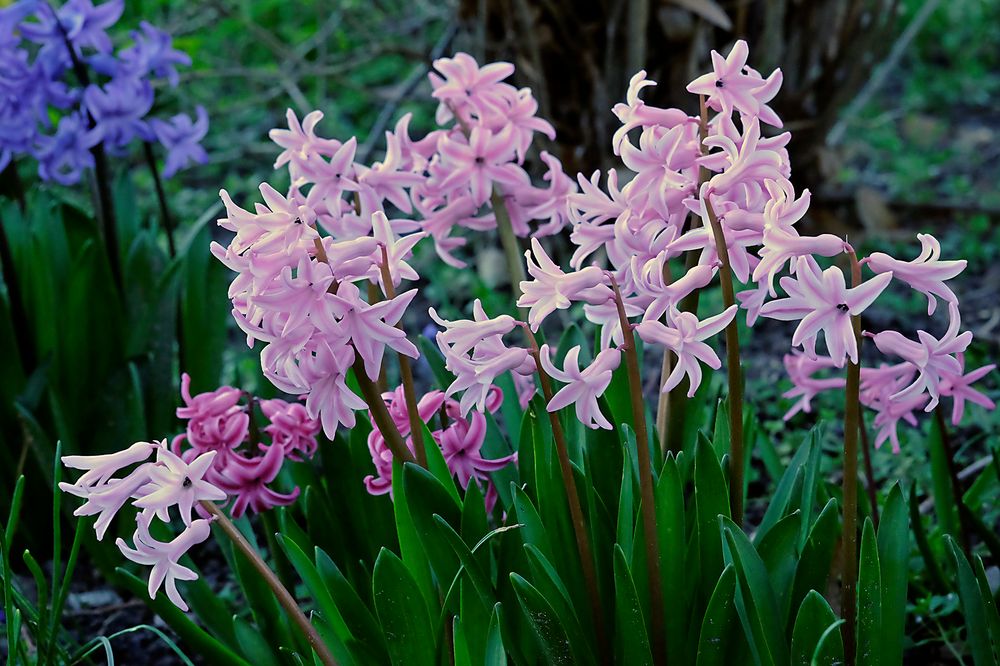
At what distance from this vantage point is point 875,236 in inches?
137

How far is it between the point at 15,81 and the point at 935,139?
3.93 meters

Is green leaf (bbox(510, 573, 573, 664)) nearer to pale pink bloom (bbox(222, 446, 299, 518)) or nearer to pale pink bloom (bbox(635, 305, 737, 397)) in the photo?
pale pink bloom (bbox(635, 305, 737, 397))

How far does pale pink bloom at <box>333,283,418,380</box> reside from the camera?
1076 millimetres

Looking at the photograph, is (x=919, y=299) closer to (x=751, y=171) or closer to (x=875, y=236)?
(x=875, y=236)

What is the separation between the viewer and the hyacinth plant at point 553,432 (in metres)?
1.08

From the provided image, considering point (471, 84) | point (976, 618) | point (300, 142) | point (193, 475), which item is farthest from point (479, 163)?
point (976, 618)

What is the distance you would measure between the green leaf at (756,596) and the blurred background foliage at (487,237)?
1.73 ft

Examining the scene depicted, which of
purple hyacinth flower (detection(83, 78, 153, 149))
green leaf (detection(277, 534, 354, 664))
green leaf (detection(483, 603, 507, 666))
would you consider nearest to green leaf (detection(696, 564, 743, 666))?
green leaf (detection(483, 603, 507, 666))

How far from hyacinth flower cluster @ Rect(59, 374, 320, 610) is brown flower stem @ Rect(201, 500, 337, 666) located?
0.05 feet

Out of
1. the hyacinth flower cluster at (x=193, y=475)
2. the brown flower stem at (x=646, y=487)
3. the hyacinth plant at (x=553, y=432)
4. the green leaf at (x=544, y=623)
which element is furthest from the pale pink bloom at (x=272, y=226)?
the green leaf at (x=544, y=623)

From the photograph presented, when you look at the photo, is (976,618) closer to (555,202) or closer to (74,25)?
(555,202)

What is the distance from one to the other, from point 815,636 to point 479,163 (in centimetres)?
74

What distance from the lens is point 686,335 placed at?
1.07 meters

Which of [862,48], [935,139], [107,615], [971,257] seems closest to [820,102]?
[862,48]
